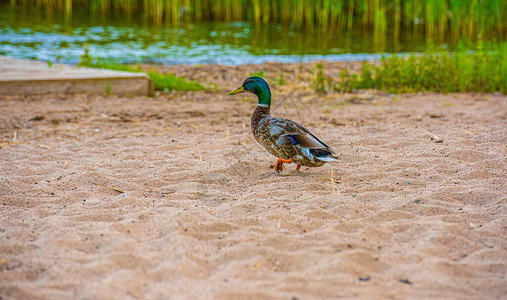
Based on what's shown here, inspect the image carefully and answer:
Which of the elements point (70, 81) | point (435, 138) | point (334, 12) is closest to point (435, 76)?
point (435, 138)

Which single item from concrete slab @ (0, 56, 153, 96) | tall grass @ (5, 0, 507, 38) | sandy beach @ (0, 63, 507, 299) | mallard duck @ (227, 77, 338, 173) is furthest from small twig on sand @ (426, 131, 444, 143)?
tall grass @ (5, 0, 507, 38)

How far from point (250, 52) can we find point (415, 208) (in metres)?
8.87

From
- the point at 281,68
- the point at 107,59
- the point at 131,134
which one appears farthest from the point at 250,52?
the point at 131,134

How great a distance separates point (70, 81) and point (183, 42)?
6148 mm

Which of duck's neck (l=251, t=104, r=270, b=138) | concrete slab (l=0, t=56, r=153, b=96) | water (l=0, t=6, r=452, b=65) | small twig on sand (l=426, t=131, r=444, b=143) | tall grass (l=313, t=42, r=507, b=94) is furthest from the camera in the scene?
water (l=0, t=6, r=452, b=65)

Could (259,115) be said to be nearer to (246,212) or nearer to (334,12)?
(246,212)

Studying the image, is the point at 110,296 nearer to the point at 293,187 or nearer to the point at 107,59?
the point at 293,187

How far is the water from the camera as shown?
10492 mm

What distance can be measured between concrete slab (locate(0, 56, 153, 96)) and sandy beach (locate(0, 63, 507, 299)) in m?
1.06

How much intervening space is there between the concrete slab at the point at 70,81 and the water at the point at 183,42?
2.51m

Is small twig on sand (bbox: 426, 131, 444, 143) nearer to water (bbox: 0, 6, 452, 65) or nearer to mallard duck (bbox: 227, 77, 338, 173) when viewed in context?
mallard duck (bbox: 227, 77, 338, 173)

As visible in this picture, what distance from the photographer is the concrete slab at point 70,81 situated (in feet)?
20.8

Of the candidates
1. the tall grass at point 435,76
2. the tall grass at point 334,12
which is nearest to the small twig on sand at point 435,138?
the tall grass at point 435,76

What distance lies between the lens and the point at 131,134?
4.99m
